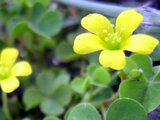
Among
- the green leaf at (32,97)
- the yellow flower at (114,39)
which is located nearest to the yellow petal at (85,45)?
the yellow flower at (114,39)

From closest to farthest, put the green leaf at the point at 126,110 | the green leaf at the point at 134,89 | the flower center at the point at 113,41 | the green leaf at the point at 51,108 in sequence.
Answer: the green leaf at the point at 126,110 < the green leaf at the point at 134,89 < the flower center at the point at 113,41 < the green leaf at the point at 51,108

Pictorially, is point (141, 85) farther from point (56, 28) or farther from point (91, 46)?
point (56, 28)

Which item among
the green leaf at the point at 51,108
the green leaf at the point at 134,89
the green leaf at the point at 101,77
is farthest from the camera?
the green leaf at the point at 51,108

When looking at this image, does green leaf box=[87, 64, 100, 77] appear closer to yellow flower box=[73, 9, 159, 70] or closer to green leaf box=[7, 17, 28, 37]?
yellow flower box=[73, 9, 159, 70]

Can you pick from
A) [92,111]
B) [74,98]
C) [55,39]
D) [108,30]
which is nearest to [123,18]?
[108,30]

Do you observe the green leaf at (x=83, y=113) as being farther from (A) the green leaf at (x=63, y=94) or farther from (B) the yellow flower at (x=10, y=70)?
(A) the green leaf at (x=63, y=94)

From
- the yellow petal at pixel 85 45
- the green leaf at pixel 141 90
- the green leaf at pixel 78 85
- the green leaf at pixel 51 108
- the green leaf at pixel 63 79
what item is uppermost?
the yellow petal at pixel 85 45

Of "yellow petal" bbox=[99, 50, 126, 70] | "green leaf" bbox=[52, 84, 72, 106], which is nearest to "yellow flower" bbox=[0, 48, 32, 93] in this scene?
"green leaf" bbox=[52, 84, 72, 106]

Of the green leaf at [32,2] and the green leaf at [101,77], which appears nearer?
the green leaf at [101,77]
